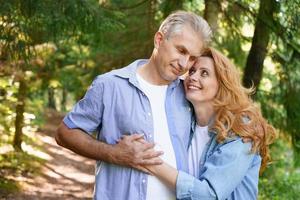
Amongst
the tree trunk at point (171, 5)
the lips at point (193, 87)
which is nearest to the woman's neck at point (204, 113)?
the lips at point (193, 87)

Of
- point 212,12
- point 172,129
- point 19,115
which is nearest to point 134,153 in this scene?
point 172,129

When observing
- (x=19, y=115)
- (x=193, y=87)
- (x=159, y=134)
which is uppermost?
(x=193, y=87)

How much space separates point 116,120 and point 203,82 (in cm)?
52

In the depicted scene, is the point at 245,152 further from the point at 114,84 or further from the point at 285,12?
the point at 285,12

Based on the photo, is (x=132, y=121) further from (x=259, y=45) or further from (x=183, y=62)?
(x=259, y=45)

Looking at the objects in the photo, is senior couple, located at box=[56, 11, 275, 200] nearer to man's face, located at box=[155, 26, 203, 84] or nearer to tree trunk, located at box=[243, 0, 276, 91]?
man's face, located at box=[155, 26, 203, 84]

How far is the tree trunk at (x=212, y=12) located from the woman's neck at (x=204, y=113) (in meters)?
3.45

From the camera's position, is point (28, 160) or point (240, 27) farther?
point (28, 160)

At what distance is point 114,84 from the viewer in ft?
8.32

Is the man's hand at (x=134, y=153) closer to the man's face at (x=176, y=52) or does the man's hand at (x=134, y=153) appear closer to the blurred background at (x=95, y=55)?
the man's face at (x=176, y=52)

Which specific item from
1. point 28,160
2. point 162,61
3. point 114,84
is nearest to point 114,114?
point 114,84

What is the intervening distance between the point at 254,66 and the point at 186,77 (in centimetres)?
401

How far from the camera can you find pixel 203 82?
8.46 ft

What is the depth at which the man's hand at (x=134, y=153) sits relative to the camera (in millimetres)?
2432
